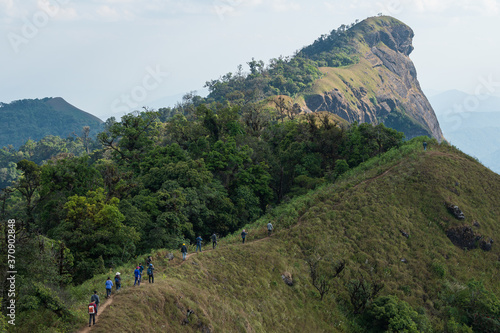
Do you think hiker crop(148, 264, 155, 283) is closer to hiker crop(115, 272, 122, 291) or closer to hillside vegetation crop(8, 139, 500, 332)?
hillside vegetation crop(8, 139, 500, 332)

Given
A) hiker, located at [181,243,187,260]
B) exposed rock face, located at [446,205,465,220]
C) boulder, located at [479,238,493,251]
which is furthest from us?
exposed rock face, located at [446,205,465,220]

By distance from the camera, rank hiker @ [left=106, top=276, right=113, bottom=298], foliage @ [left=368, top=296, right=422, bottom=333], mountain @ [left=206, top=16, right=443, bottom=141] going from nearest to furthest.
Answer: hiker @ [left=106, top=276, right=113, bottom=298] → foliage @ [left=368, top=296, right=422, bottom=333] → mountain @ [left=206, top=16, right=443, bottom=141]

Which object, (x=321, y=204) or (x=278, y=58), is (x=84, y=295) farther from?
(x=278, y=58)

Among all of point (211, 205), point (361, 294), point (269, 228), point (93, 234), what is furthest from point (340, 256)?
point (93, 234)

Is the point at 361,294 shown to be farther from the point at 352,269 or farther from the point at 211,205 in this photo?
the point at 211,205

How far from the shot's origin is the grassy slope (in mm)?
22625

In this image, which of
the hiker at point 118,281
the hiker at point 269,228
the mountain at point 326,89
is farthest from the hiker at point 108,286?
the mountain at point 326,89

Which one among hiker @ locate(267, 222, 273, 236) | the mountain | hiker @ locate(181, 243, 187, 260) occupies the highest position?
the mountain

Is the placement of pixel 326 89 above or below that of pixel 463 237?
above

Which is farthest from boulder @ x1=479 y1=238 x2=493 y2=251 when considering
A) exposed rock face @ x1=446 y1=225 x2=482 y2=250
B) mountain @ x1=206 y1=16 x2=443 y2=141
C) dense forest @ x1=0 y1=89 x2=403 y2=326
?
mountain @ x1=206 y1=16 x2=443 y2=141

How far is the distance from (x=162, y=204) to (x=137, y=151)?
18549 millimetres

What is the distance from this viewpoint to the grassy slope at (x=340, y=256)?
22.6 m

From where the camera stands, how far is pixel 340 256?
33.1 m

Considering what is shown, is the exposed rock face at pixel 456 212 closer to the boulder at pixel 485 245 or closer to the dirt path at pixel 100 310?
the boulder at pixel 485 245
